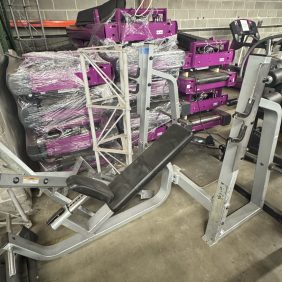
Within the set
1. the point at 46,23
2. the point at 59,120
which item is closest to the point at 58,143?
the point at 59,120

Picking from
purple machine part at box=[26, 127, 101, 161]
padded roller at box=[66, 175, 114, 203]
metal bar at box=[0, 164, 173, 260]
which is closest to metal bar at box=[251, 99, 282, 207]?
metal bar at box=[0, 164, 173, 260]

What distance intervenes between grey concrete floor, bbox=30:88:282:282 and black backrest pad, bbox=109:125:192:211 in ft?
1.55

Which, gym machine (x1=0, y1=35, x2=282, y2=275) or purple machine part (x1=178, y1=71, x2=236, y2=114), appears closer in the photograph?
gym machine (x1=0, y1=35, x2=282, y2=275)

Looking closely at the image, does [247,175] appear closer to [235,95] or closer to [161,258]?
[161,258]

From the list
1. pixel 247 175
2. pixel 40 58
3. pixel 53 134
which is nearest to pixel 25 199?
pixel 53 134

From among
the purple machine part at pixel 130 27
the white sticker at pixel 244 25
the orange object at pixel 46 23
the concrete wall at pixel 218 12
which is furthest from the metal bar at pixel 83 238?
the white sticker at pixel 244 25

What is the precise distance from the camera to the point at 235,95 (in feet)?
13.6

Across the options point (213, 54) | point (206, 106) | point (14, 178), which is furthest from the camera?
point (206, 106)

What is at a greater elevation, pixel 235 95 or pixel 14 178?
pixel 14 178

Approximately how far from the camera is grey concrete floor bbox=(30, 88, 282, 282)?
1350mm

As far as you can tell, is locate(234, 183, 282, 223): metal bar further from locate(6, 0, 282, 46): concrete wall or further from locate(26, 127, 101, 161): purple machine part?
locate(6, 0, 282, 46): concrete wall

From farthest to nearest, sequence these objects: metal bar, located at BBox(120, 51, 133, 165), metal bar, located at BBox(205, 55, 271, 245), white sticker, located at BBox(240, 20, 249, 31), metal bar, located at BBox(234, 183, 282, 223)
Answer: white sticker, located at BBox(240, 20, 249, 31)
metal bar, located at BBox(234, 183, 282, 223)
metal bar, located at BBox(120, 51, 133, 165)
metal bar, located at BBox(205, 55, 271, 245)

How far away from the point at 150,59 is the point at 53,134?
3.56 ft

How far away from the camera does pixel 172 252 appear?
1475 millimetres
